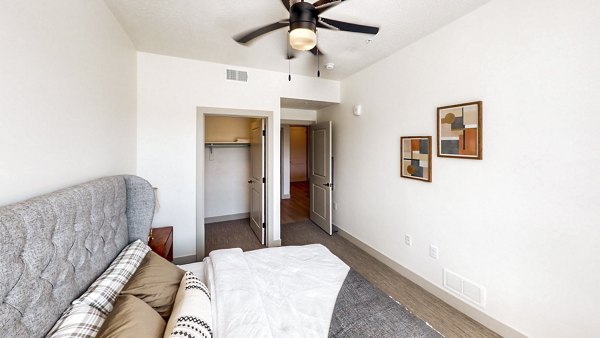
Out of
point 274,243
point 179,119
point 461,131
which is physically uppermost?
point 179,119

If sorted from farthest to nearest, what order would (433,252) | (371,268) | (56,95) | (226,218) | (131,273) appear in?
(226,218) → (371,268) → (433,252) → (131,273) → (56,95)

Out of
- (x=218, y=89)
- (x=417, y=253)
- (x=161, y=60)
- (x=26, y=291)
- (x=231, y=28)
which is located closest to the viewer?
(x=26, y=291)

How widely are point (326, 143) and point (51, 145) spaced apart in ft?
11.1

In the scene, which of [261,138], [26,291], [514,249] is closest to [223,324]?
[26,291]

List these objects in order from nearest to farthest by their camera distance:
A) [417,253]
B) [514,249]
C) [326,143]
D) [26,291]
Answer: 1. [26,291]
2. [514,249]
3. [417,253]
4. [326,143]

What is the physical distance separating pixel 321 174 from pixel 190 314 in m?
3.49

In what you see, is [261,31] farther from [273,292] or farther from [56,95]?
[273,292]

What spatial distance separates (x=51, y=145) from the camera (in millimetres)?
1158

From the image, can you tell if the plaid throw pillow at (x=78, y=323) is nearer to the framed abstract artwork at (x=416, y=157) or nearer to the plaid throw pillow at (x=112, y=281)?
the plaid throw pillow at (x=112, y=281)

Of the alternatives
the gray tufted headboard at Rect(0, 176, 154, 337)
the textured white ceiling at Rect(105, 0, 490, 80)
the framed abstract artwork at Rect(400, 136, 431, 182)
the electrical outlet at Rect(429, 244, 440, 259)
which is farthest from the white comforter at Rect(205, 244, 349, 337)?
the textured white ceiling at Rect(105, 0, 490, 80)

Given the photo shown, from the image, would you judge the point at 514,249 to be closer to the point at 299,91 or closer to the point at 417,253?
the point at 417,253

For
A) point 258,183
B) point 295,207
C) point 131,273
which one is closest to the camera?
point 131,273

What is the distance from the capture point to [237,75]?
125 inches

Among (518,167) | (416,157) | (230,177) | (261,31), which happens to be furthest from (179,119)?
(518,167)
